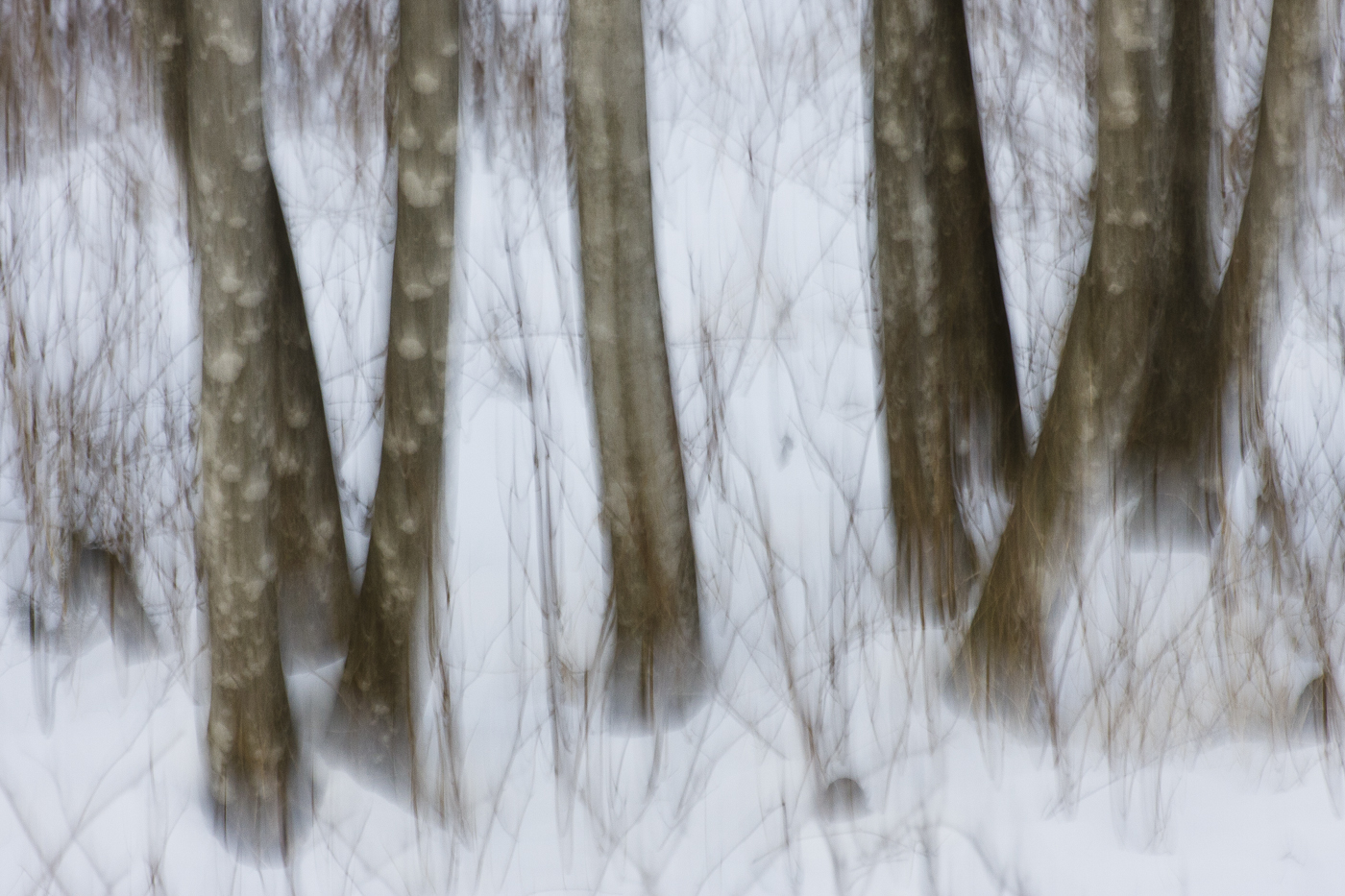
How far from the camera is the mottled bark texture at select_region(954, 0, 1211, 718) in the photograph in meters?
2.75

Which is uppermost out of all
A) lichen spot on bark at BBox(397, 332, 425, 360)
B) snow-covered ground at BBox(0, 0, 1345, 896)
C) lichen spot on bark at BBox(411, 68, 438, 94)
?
lichen spot on bark at BBox(411, 68, 438, 94)

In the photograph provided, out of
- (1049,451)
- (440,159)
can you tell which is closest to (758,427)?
(1049,451)

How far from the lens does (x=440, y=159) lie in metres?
2.58

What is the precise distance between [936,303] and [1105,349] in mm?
486

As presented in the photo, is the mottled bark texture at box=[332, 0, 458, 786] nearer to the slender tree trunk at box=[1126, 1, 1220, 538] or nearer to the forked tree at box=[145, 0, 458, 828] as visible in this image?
the forked tree at box=[145, 0, 458, 828]

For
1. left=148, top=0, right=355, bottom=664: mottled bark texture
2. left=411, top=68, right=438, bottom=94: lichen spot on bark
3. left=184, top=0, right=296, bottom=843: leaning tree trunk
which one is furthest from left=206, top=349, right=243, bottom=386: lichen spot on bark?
left=411, top=68, right=438, bottom=94: lichen spot on bark

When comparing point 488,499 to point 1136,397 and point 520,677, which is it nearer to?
point 520,677

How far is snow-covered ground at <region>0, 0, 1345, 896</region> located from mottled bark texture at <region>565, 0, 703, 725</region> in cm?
13

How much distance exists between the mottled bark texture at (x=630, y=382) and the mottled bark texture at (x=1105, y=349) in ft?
2.59

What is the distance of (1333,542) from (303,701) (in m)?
2.80

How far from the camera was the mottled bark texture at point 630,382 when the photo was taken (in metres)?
2.59

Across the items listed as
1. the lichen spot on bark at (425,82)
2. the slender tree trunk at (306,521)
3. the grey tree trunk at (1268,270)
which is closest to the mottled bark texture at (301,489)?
the slender tree trunk at (306,521)

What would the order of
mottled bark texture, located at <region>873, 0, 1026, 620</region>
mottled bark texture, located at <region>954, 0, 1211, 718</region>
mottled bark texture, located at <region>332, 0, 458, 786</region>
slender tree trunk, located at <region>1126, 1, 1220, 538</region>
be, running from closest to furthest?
mottled bark texture, located at <region>332, 0, 458, 786</region> < mottled bark texture, located at <region>954, 0, 1211, 718</region> < slender tree trunk, located at <region>1126, 1, 1220, 538</region> < mottled bark texture, located at <region>873, 0, 1026, 620</region>

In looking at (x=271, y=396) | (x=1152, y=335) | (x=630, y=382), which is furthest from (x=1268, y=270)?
(x=271, y=396)
